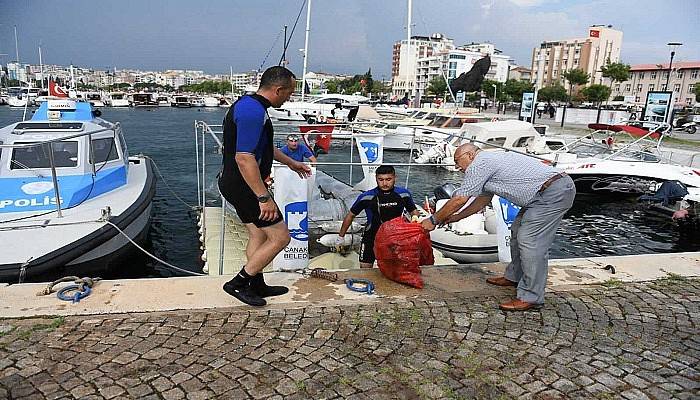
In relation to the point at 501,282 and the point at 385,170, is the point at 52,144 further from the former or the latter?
the point at 501,282

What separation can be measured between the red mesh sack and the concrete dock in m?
0.15

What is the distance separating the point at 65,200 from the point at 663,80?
343ft

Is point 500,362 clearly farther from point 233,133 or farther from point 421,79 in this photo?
point 421,79

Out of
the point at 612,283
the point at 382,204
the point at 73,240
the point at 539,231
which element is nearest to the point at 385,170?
the point at 382,204

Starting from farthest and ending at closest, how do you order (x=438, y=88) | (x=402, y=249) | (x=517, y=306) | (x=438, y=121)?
(x=438, y=88), (x=438, y=121), (x=402, y=249), (x=517, y=306)

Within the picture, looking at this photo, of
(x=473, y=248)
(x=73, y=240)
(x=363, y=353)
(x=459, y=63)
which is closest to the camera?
(x=363, y=353)

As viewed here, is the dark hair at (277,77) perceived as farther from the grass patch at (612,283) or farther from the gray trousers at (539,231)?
the grass patch at (612,283)

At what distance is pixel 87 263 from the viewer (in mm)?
7289

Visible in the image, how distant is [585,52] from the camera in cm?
11919

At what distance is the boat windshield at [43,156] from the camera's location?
8.81 metres

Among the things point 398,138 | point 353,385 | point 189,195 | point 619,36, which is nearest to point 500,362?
point 353,385

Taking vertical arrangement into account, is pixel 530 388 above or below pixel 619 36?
below

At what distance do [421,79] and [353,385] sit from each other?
150 m

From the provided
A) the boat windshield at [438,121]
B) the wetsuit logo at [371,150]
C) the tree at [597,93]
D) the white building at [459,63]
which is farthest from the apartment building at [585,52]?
the wetsuit logo at [371,150]
